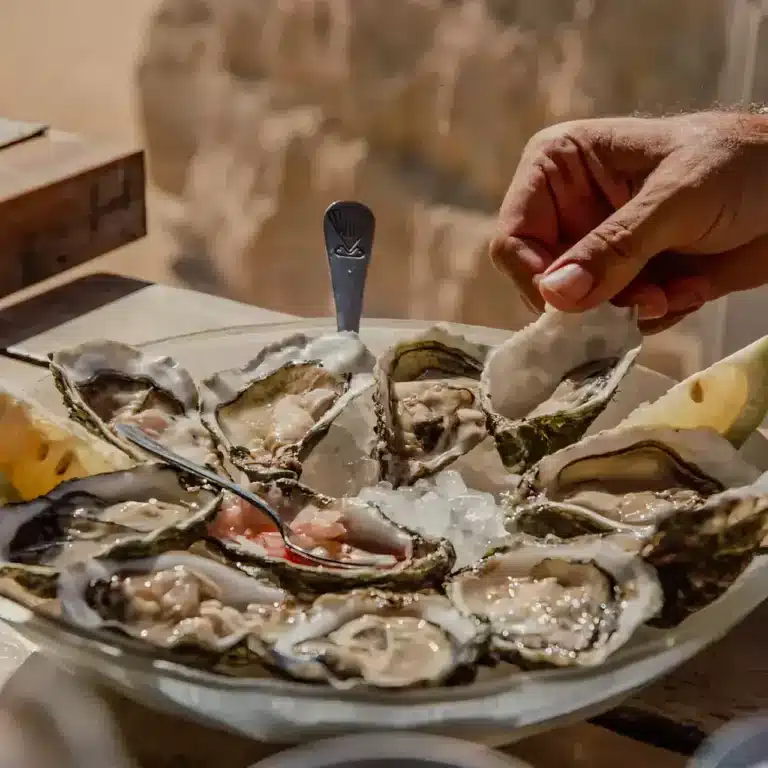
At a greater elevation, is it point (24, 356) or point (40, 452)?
point (40, 452)

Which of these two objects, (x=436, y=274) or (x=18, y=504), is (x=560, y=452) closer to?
(x=18, y=504)

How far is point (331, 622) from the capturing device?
0.46 meters

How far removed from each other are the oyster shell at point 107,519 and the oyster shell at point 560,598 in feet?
0.45

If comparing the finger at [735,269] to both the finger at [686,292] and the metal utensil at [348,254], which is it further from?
the metal utensil at [348,254]

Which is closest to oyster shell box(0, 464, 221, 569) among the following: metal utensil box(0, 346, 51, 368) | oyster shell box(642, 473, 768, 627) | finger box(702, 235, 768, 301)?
oyster shell box(642, 473, 768, 627)

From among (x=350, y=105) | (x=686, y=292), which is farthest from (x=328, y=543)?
(x=350, y=105)

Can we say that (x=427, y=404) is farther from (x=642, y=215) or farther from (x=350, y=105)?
(x=350, y=105)

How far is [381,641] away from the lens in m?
0.45

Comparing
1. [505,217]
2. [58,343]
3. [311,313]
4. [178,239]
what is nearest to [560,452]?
[505,217]

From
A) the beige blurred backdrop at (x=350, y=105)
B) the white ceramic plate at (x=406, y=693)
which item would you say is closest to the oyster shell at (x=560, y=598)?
the white ceramic plate at (x=406, y=693)

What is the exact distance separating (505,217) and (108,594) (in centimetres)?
58

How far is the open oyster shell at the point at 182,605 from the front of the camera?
1.38 feet

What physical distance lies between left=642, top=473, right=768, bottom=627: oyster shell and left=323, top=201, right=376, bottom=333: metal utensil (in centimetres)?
38

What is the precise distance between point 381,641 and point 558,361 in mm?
353
